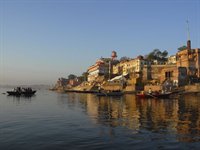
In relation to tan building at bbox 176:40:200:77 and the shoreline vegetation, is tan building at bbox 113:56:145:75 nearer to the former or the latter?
the shoreline vegetation

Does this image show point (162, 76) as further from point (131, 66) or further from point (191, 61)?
point (131, 66)

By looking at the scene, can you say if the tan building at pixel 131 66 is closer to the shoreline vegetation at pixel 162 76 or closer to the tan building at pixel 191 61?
the shoreline vegetation at pixel 162 76

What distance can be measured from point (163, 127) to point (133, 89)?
334ft

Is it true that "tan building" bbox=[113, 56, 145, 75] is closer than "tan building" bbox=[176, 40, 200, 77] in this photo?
No

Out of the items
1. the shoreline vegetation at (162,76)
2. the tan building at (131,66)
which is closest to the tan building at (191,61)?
the shoreline vegetation at (162,76)

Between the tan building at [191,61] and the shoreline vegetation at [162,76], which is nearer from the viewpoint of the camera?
the shoreline vegetation at [162,76]

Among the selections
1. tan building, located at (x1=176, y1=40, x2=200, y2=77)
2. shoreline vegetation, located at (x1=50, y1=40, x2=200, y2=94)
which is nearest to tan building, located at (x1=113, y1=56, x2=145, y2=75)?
shoreline vegetation, located at (x1=50, y1=40, x2=200, y2=94)

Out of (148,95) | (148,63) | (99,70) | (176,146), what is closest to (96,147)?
(176,146)

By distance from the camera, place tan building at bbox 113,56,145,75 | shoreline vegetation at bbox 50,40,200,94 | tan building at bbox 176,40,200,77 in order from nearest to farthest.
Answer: shoreline vegetation at bbox 50,40,200,94, tan building at bbox 176,40,200,77, tan building at bbox 113,56,145,75

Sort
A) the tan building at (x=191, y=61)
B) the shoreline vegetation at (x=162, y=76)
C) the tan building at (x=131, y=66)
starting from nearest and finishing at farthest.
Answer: the shoreline vegetation at (x=162, y=76) → the tan building at (x=191, y=61) → the tan building at (x=131, y=66)

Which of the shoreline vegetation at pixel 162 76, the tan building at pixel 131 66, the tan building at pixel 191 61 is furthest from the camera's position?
the tan building at pixel 131 66

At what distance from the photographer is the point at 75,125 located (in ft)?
93.8

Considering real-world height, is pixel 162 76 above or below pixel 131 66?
below

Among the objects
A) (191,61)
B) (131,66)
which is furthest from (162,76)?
(131,66)
